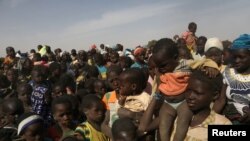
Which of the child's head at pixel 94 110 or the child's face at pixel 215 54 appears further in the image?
the child's face at pixel 215 54

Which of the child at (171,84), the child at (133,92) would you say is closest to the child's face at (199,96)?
the child at (171,84)

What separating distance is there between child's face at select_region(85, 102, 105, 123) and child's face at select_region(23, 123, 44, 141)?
0.61 meters

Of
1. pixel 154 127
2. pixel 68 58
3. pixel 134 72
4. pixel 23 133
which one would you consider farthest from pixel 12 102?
pixel 68 58

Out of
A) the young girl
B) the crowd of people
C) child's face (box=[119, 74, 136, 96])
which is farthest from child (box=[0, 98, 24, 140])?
the young girl

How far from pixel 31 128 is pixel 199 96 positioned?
1.66 metres

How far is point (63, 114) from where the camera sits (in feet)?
12.9

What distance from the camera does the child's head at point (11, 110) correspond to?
14.0 ft

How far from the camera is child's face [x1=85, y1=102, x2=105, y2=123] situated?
393cm

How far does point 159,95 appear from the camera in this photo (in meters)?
3.39

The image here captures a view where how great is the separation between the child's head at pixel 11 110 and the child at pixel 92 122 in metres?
0.89

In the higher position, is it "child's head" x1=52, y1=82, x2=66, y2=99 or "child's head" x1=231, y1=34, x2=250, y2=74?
"child's head" x1=231, y1=34, x2=250, y2=74

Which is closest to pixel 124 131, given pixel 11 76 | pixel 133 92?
pixel 133 92

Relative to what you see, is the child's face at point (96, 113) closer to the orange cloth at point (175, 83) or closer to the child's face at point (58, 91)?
the orange cloth at point (175, 83)

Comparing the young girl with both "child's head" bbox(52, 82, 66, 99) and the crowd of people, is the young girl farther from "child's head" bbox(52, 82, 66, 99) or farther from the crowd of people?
"child's head" bbox(52, 82, 66, 99)
